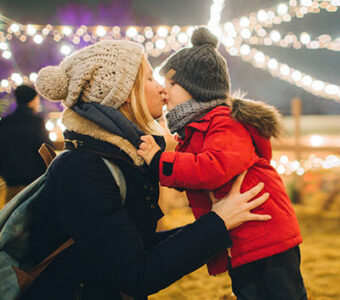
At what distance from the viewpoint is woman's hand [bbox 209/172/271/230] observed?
3.76 ft

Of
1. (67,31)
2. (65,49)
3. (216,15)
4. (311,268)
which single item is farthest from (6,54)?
(311,268)

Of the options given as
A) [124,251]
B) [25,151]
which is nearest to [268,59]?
[25,151]

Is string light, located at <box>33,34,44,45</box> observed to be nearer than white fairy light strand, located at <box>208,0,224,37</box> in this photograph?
No

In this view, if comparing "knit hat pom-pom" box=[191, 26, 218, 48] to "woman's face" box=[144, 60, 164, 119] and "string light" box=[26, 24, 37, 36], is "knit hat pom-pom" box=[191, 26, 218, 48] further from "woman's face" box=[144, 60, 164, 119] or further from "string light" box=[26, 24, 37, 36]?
"string light" box=[26, 24, 37, 36]

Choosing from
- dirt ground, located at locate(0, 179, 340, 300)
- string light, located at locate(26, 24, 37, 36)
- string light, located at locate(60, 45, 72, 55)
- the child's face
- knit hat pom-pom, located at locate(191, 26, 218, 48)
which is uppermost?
string light, located at locate(26, 24, 37, 36)

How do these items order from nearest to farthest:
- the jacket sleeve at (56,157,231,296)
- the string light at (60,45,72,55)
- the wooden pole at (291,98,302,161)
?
the jacket sleeve at (56,157,231,296)
the wooden pole at (291,98,302,161)
the string light at (60,45,72,55)

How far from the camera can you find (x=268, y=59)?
491 cm

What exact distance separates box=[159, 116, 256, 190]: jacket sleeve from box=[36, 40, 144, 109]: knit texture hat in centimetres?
36

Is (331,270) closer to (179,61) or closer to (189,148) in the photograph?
(189,148)

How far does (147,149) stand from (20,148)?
102 inches

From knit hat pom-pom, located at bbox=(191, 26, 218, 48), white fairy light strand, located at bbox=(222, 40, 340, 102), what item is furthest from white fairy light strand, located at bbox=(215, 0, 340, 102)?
knit hat pom-pom, located at bbox=(191, 26, 218, 48)

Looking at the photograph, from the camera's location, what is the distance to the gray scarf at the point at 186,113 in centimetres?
160

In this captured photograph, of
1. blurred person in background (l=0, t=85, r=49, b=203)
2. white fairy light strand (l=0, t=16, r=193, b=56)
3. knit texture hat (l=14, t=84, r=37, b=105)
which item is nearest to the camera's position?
blurred person in background (l=0, t=85, r=49, b=203)

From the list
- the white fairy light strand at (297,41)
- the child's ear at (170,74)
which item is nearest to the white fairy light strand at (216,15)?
the white fairy light strand at (297,41)
